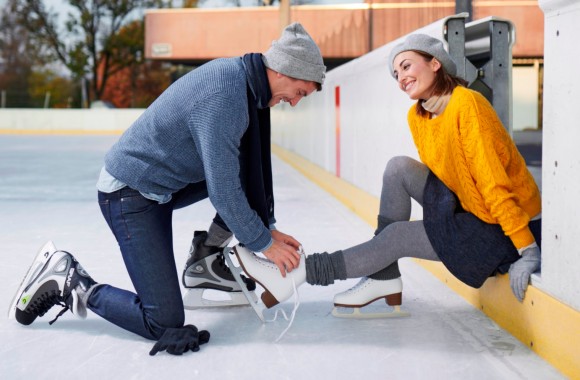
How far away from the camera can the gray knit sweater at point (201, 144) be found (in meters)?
2.30

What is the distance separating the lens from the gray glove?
2.46 metres

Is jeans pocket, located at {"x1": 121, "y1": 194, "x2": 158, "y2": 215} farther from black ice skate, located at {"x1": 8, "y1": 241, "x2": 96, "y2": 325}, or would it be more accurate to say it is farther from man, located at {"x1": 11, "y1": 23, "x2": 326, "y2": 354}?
black ice skate, located at {"x1": 8, "y1": 241, "x2": 96, "y2": 325}

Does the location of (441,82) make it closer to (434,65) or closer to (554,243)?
(434,65)

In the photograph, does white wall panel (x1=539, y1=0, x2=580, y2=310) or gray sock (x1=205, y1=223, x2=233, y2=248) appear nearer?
white wall panel (x1=539, y1=0, x2=580, y2=310)

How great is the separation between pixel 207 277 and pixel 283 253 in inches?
22.4

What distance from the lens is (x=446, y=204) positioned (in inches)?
103

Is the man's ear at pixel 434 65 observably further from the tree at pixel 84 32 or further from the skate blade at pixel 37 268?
the tree at pixel 84 32

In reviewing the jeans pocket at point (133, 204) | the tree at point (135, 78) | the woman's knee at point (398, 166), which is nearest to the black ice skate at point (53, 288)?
the jeans pocket at point (133, 204)

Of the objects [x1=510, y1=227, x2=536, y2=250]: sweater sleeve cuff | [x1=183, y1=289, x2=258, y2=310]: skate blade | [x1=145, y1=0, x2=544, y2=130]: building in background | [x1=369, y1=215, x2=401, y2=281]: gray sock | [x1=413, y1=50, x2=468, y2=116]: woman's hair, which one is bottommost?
[x1=183, y1=289, x2=258, y2=310]: skate blade

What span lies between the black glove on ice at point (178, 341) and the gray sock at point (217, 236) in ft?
1.60

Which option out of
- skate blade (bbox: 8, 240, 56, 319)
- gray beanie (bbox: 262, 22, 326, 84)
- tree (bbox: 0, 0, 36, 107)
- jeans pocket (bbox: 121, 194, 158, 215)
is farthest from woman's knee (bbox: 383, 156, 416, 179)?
tree (bbox: 0, 0, 36, 107)

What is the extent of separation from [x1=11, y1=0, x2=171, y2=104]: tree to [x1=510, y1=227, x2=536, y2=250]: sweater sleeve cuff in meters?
42.7

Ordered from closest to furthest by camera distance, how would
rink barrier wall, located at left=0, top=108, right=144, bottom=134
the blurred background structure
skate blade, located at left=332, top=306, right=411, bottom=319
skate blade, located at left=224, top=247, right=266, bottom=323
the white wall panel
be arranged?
the white wall panel, skate blade, located at left=224, top=247, right=266, bottom=323, skate blade, located at left=332, top=306, right=411, bottom=319, the blurred background structure, rink barrier wall, located at left=0, top=108, right=144, bottom=134

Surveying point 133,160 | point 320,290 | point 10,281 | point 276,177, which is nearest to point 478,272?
point 320,290
